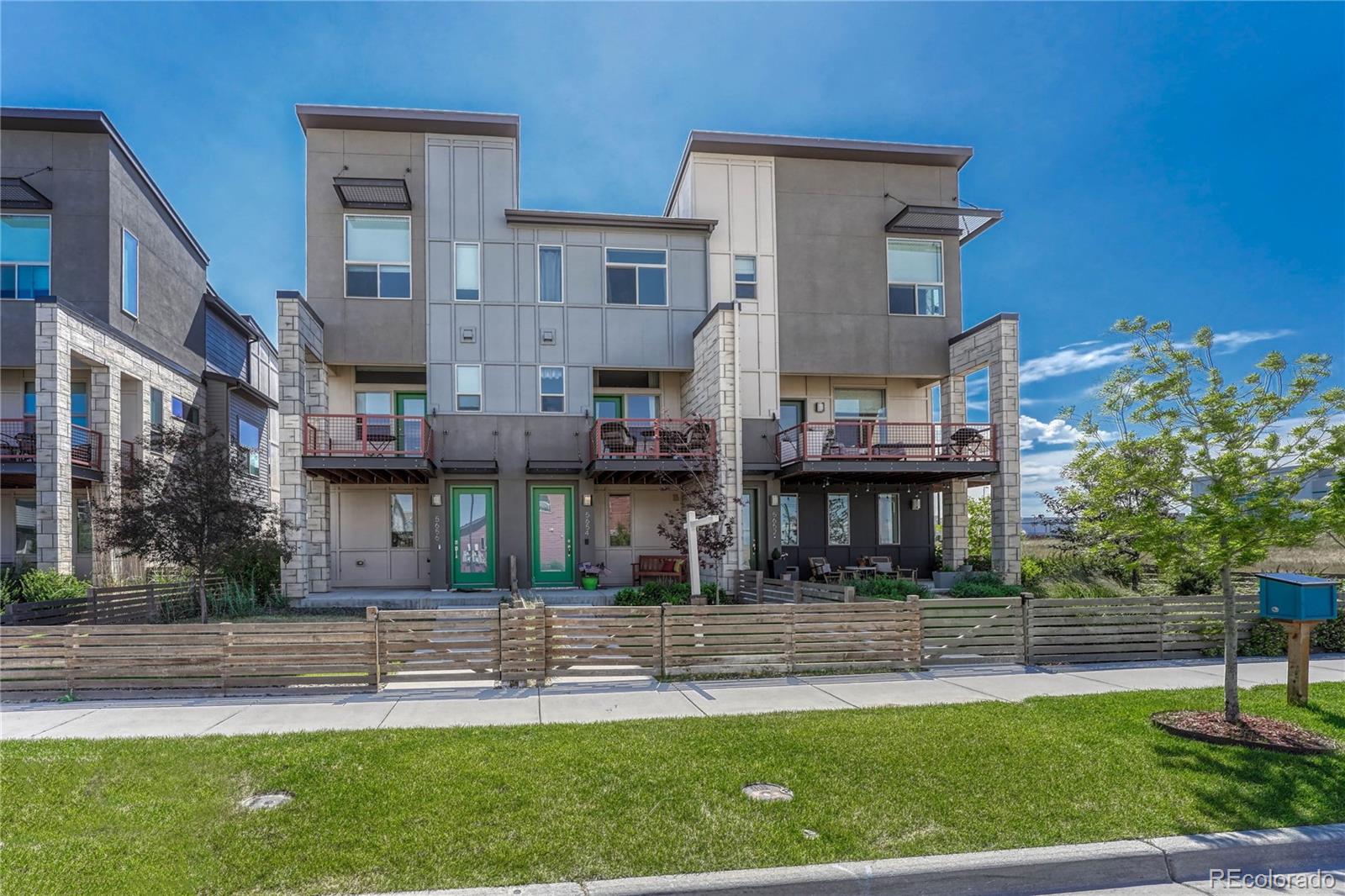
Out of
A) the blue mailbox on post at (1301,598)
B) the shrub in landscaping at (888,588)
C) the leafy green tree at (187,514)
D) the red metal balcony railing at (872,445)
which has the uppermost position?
the red metal balcony railing at (872,445)

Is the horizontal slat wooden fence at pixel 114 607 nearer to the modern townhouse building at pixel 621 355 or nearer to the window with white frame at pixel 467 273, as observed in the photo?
the modern townhouse building at pixel 621 355

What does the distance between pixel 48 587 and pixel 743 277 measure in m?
15.8

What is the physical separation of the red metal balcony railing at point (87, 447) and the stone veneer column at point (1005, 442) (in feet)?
68.3

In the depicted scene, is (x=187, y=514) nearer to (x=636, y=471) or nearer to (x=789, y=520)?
(x=636, y=471)

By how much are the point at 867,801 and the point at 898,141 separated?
1811cm

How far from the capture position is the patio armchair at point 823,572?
1805cm

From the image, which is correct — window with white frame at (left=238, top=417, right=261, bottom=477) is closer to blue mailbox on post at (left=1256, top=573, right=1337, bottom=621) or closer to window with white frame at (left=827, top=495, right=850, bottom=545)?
window with white frame at (left=827, top=495, right=850, bottom=545)

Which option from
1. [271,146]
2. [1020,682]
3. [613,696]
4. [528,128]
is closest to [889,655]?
[1020,682]

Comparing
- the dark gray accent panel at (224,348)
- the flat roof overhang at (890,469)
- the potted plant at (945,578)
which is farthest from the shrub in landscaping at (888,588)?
the dark gray accent panel at (224,348)

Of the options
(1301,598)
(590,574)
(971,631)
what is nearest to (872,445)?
(590,574)

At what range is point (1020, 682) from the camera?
8859 mm

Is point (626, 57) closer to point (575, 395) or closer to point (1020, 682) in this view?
point (575, 395)

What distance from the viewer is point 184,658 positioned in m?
8.31

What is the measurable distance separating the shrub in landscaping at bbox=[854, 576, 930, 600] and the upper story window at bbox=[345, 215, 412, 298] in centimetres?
1260
